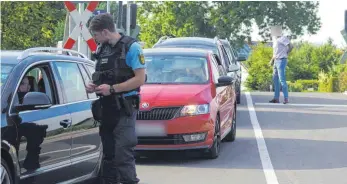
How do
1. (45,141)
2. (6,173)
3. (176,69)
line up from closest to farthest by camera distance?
(6,173) → (45,141) → (176,69)

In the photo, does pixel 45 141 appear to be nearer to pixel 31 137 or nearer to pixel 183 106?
pixel 31 137

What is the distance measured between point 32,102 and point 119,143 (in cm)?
87

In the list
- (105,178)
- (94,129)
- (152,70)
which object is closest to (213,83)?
(152,70)

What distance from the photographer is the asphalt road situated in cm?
925

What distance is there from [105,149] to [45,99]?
75 centimetres

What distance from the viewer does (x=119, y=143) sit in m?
6.72

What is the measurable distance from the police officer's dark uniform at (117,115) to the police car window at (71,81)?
0.60 m

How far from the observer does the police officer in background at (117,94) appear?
22.1 feet

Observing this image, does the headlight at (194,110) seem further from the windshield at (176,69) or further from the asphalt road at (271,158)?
the windshield at (176,69)

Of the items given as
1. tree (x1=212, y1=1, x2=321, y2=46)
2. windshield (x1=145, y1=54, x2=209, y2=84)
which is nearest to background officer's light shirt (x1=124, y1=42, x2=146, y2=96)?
windshield (x1=145, y1=54, x2=209, y2=84)

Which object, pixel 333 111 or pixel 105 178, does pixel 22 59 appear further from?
pixel 333 111

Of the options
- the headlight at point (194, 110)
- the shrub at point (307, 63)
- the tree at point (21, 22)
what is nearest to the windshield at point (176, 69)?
the headlight at point (194, 110)

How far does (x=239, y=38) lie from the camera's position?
6738cm

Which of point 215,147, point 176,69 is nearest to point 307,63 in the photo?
point 176,69
